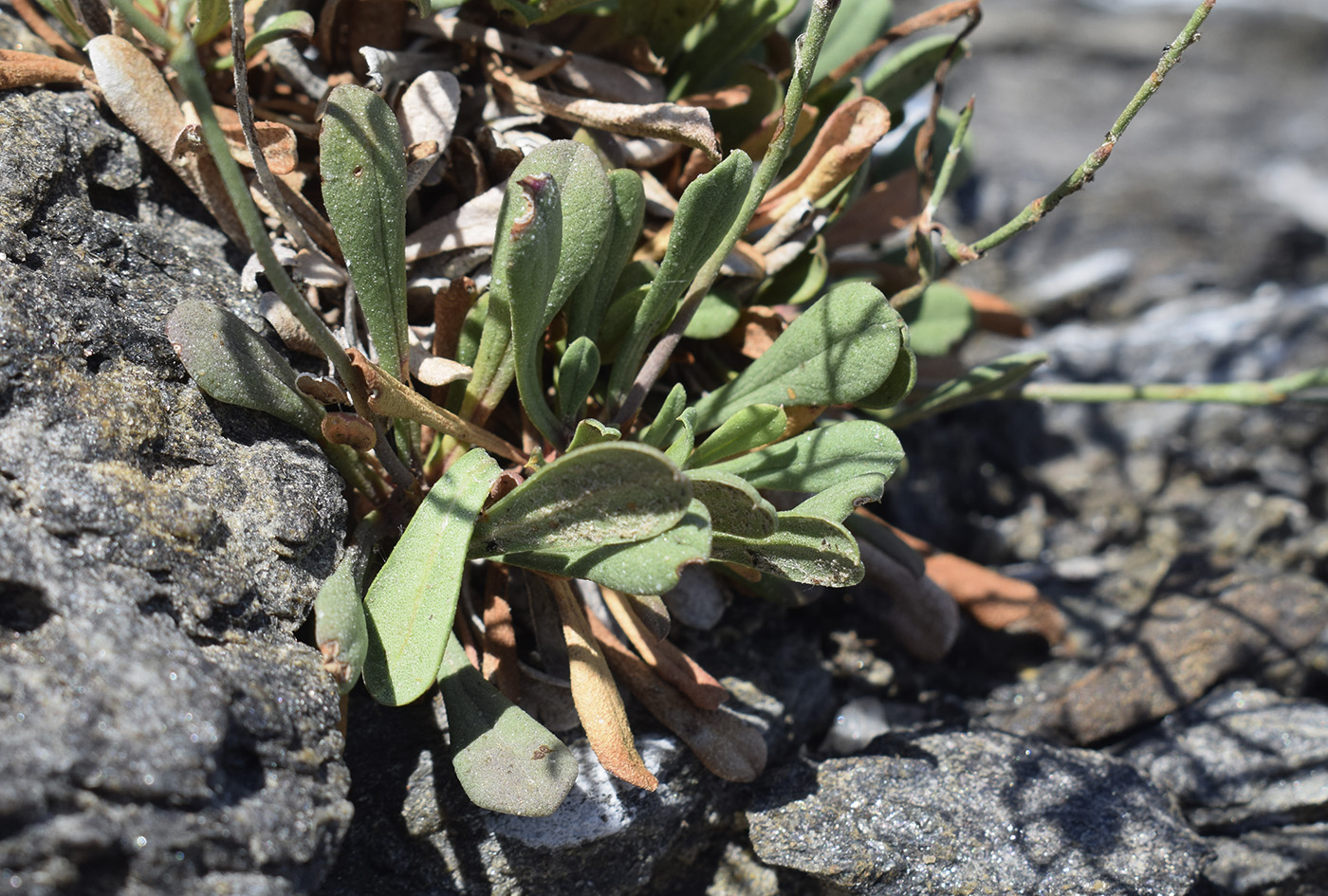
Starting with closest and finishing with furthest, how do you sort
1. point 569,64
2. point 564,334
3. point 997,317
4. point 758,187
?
1. point 758,187
2. point 564,334
3. point 569,64
4. point 997,317

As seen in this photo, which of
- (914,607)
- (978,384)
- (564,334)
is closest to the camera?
(564,334)

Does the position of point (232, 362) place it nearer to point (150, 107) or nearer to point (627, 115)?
point (150, 107)

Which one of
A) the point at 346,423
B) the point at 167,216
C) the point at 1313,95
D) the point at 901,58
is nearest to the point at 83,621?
the point at 346,423

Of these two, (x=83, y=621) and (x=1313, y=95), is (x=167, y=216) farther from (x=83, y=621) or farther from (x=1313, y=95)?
(x=1313, y=95)

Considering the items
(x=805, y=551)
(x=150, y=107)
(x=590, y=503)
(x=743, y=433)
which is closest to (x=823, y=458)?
(x=743, y=433)

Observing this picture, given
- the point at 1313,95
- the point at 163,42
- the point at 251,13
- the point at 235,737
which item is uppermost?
the point at 163,42

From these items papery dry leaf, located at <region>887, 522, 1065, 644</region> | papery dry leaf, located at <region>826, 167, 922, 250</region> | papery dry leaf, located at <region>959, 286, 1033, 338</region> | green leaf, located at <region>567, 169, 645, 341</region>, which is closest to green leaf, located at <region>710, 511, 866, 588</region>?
green leaf, located at <region>567, 169, 645, 341</region>

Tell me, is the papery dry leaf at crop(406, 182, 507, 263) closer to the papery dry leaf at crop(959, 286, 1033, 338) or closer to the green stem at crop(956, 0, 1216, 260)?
the green stem at crop(956, 0, 1216, 260)
